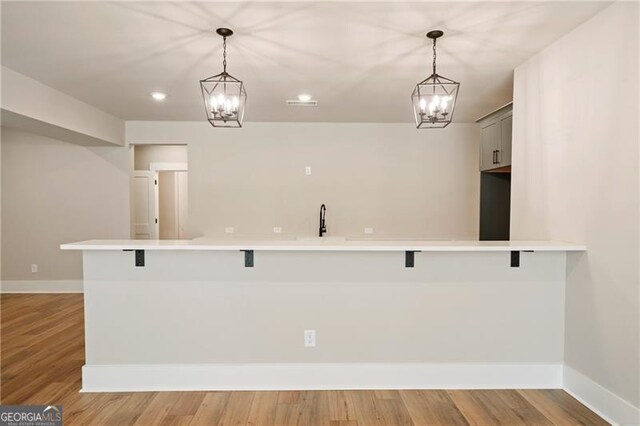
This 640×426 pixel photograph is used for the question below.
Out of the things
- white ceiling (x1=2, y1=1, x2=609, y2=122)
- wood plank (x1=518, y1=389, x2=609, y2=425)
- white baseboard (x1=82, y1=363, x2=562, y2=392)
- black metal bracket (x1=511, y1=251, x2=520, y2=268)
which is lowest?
wood plank (x1=518, y1=389, x2=609, y2=425)

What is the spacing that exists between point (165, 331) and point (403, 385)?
1698 millimetres

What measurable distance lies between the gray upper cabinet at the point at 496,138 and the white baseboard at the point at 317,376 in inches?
91.1

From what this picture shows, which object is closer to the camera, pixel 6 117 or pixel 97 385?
pixel 97 385

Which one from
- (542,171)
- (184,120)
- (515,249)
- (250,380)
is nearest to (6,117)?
(184,120)

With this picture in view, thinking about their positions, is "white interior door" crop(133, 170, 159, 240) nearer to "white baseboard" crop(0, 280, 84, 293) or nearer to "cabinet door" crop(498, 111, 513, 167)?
"white baseboard" crop(0, 280, 84, 293)

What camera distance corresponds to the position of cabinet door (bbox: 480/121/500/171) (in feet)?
13.9

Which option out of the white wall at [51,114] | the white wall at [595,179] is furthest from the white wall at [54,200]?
the white wall at [595,179]

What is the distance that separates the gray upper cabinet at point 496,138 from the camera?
3963mm

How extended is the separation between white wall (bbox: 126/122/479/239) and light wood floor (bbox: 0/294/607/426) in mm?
2731

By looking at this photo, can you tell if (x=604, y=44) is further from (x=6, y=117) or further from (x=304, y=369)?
(x=6, y=117)

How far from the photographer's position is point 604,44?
2.12 metres

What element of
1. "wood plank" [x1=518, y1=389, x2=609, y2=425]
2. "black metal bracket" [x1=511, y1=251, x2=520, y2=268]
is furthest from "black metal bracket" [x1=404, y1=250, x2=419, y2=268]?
"wood plank" [x1=518, y1=389, x2=609, y2=425]

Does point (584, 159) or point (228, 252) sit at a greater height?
point (584, 159)

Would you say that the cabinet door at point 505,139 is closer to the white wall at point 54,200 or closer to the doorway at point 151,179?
the white wall at point 54,200
